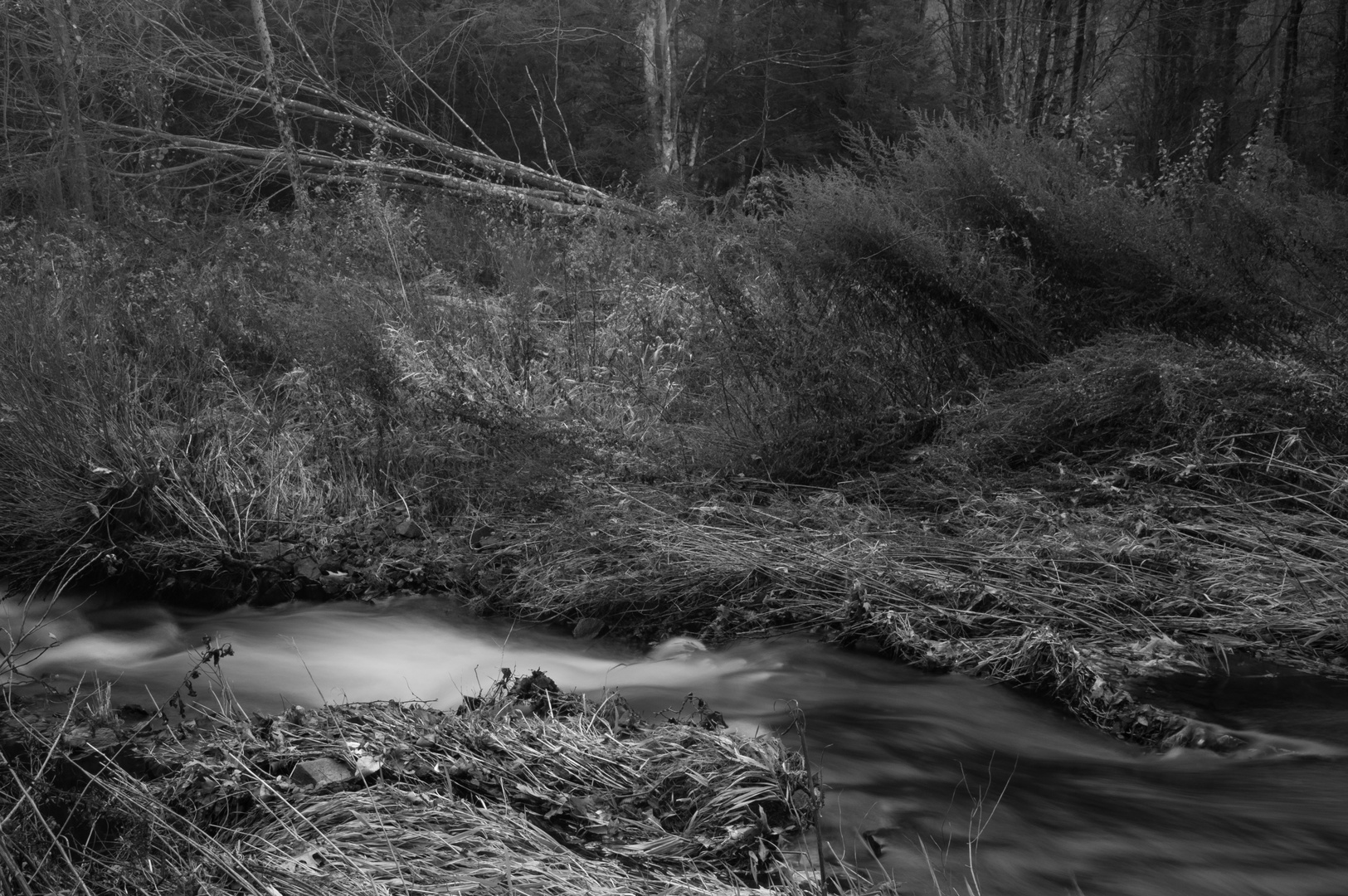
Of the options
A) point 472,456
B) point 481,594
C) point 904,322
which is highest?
point 904,322

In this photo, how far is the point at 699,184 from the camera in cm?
1664

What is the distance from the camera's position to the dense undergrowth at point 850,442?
14.3 ft

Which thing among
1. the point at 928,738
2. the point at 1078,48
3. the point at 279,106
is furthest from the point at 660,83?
the point at 928,738

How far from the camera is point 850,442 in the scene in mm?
5695

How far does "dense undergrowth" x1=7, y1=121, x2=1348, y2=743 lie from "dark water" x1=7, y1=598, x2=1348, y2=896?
0.72 feet

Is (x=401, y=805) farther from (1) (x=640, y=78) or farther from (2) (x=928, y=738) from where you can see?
(1) (x=640, y=78)

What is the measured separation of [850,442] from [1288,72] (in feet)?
43.1

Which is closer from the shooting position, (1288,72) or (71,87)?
(71,87)

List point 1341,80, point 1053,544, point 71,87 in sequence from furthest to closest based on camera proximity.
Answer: point 1341,80, point 71,87, point 1053,544

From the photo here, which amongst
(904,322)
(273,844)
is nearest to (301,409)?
(904,322)

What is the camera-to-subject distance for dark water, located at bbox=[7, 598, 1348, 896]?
107 inches

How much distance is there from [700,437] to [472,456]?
1243 mm

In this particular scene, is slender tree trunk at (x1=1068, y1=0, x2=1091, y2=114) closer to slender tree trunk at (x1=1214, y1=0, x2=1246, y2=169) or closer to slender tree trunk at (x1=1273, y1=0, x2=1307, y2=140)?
slender tree trunk at (x1=1214, y1=0, x2=1246, y2=169)

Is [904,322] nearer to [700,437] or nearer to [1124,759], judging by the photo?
[700,437]
